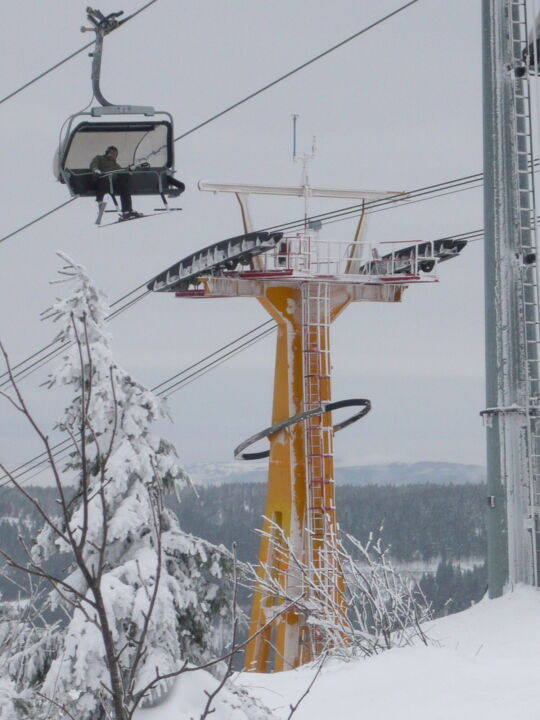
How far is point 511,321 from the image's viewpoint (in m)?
14.9

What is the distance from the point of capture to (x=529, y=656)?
1101 centimetres

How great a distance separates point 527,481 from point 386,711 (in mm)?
6197

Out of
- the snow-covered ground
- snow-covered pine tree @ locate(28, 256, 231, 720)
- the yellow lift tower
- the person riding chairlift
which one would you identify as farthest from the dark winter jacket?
the yellow lift tower

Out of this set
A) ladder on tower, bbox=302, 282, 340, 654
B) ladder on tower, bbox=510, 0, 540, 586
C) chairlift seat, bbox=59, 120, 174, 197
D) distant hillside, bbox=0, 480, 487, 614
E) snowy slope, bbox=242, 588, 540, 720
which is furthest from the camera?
distant hillside, bbox=0, 480, 487, 614

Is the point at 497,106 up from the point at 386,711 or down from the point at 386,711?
up

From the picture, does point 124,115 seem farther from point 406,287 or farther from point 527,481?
point 406,287

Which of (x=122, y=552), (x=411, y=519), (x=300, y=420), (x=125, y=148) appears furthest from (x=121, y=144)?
(x=411, y=519)

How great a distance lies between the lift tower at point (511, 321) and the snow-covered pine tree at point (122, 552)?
13.0 feet

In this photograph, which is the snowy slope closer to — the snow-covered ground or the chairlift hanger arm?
the snow-covered ground

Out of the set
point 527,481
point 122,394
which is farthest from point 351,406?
point 122,394

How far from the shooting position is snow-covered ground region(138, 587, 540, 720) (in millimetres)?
8852

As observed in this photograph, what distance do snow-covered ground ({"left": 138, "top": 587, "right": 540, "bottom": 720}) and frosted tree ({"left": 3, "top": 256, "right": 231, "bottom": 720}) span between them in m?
0.59

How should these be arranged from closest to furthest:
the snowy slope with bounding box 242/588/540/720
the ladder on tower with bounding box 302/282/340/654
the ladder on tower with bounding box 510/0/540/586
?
the snowy slope with bounding box 242/588/540/720
the ladder on tower with bounding box 510/0/540/586
the ladder on tower with bounding box 302/282/340/654

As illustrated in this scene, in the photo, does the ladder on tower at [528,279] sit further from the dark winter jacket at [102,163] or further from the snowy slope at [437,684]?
the dark winter jacket at [102,163]
